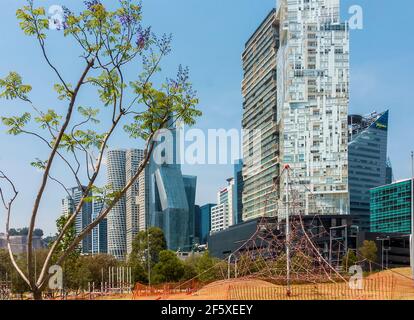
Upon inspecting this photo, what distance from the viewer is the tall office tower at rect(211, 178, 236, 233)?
70631mm

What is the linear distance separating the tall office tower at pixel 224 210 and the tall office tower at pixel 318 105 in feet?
69.0

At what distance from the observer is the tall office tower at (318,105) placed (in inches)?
1823

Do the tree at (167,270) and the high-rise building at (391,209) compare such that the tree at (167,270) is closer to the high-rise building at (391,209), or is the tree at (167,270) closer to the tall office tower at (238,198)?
the high-rise building at (391,209)

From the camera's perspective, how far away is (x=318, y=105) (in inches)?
1857

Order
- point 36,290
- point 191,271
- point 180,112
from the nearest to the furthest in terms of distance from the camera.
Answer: point 36,290 → point 180,112 → point 191,271

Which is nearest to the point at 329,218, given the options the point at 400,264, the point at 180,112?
the point at 400,264

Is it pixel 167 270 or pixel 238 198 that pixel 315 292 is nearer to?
pixel 167 270

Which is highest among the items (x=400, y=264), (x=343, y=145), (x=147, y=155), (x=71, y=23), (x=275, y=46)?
(x=275, y=46)

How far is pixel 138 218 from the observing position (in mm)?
43344

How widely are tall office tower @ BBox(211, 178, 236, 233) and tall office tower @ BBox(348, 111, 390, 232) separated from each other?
19.4m

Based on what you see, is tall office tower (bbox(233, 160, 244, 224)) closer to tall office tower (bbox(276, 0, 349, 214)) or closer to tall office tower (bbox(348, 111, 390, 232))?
tall office tower (bbox(348, 111, 390, 232))

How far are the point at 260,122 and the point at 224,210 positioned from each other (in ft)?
79.8

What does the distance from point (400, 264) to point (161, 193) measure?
21467mm
